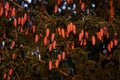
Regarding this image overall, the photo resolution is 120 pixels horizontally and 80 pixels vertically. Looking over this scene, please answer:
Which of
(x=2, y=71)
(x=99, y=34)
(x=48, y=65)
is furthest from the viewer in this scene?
(x=2, y=71)

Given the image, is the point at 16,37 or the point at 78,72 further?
the point at 16,37

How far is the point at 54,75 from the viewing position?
7.00 meters

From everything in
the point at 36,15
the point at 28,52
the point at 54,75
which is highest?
the point at 36,15

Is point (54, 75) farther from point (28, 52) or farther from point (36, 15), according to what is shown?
point (36, 15)

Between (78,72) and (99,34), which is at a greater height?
(99,34)

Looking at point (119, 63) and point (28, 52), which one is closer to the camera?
point (119, 63)

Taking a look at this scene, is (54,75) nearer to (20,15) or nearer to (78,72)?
(78,72)

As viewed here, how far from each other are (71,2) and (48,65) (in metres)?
1.57

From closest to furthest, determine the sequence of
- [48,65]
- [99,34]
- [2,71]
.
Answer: [99,34]
[48,65]
[2,71]

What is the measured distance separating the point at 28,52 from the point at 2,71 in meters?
0.86

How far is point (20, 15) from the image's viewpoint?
7266 mm

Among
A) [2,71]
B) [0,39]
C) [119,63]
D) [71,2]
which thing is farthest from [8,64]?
[119,63]

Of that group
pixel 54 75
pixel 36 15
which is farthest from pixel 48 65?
pixel 36 15

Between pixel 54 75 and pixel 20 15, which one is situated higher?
pixel 20 15
